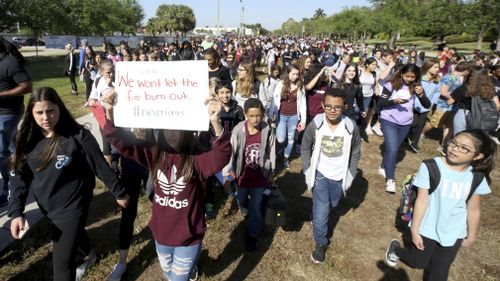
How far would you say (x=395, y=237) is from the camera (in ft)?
15.3

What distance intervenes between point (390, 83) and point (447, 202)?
10.1 feet

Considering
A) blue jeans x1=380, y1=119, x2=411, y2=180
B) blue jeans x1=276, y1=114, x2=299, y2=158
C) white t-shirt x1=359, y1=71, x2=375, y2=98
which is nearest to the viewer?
blue jeans x1=380, y1=119, x2=411, y2=180

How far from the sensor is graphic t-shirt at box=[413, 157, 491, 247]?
279 cm

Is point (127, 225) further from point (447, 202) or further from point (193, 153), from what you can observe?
point (447, 202)

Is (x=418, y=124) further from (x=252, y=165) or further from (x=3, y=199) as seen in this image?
(x=3, y=199)

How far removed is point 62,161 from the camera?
255 centimetres

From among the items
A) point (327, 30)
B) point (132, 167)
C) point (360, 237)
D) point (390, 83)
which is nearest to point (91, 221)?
point (132, 167)

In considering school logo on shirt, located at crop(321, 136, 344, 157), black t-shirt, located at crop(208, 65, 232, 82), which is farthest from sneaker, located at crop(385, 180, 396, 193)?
black t-shirt, located at crop(208, 65, 232, 82)

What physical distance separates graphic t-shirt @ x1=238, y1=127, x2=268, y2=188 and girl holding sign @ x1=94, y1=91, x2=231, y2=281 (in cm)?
129

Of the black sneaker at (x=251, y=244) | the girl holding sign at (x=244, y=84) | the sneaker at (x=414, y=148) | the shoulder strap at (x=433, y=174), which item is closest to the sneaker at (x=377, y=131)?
the sneaker at (x=414, y=148)

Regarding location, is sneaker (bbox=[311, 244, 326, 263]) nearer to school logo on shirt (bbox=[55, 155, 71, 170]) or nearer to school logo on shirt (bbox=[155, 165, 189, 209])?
school logo on shirt (bbox=[155, 165, 189, 209])

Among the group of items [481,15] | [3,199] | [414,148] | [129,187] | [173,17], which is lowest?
[3,199]

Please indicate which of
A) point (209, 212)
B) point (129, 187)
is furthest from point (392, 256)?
point (129, 187)

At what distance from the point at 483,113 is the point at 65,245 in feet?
19.2
